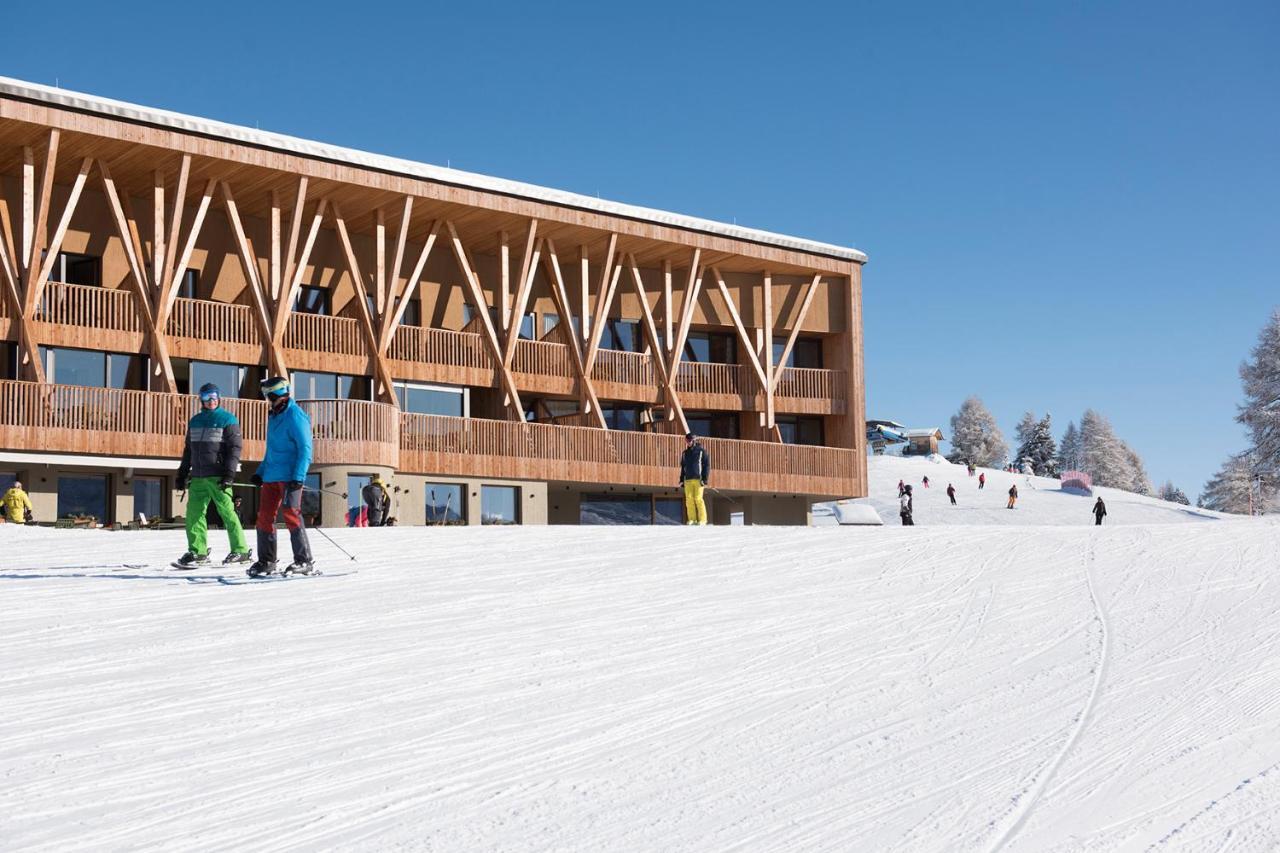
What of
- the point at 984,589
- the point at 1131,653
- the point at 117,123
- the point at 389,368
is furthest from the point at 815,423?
the point at 1131,653

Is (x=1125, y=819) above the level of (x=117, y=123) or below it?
below

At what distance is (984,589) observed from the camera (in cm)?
A: 1177

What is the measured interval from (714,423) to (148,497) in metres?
15.4

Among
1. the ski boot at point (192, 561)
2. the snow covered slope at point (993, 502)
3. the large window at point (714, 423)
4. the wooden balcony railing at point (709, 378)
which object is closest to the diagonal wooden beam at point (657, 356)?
the wooden balcony railing at point (709, 378)

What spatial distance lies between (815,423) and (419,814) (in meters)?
33.3

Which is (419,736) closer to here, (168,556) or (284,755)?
(284,755)

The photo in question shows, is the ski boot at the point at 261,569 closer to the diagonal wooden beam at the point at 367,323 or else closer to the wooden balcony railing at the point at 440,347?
the diagonal wooden beam at the point at 367,323

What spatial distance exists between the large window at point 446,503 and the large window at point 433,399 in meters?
1.73

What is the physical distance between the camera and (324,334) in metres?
29.1

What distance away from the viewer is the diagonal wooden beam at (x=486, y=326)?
30266mm

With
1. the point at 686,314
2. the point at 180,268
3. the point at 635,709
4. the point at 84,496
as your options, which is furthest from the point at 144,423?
the point at 635,709

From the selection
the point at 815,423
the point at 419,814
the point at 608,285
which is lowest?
the point at 419,814

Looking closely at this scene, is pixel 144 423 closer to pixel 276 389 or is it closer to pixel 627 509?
pixel 627 509

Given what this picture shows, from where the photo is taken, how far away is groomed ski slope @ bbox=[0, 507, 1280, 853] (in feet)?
17.7
